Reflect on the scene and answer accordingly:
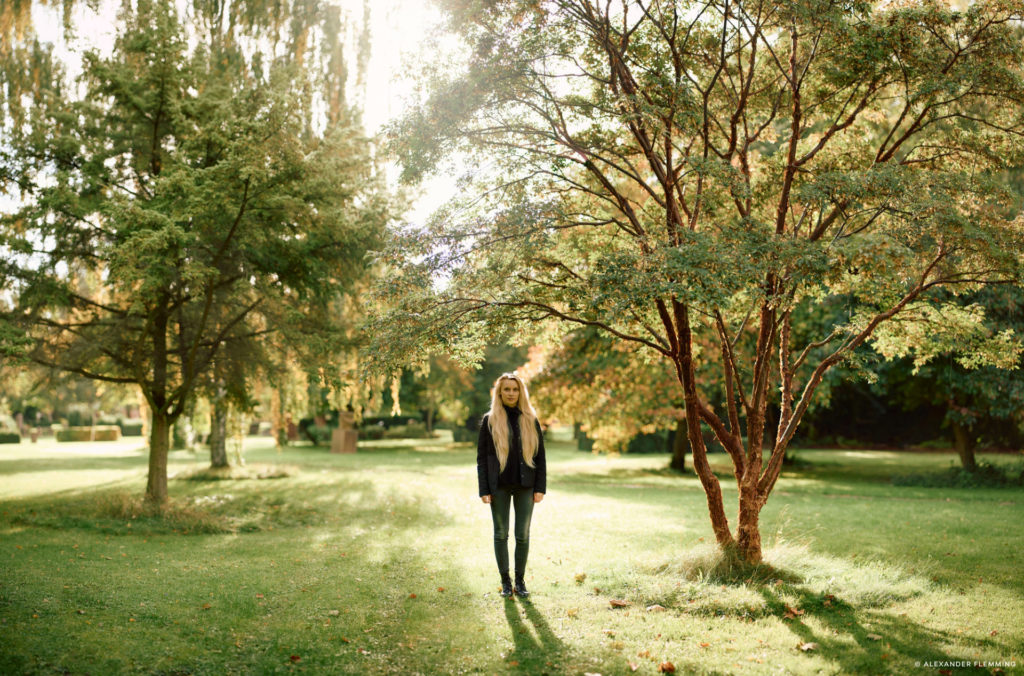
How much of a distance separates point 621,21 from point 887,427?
32.5 metres

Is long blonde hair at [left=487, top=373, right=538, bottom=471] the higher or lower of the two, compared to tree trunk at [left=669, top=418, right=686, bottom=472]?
higher

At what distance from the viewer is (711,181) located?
6867mm

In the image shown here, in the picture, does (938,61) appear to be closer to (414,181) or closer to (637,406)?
(414,181)

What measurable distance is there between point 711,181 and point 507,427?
3218 millimetres

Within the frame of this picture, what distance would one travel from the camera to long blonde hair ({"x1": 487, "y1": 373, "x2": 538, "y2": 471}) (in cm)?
594

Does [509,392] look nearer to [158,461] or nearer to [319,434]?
[158,461]

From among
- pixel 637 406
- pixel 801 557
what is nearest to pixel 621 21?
pixel 801 557

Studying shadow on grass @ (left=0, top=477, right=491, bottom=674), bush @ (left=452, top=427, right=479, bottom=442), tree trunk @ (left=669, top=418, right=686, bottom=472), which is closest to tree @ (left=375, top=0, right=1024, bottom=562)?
shadow on grass @ (left=0, top=477, right=491, bottom=674)

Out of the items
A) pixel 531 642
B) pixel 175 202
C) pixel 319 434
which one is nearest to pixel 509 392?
pixel 531 642

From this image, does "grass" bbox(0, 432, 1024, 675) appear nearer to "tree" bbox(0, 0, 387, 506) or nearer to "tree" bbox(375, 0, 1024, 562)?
"tree" bbox(375, 0, 1024, 562)

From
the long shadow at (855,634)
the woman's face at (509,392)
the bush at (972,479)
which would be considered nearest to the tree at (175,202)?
the woman's face at (509,392)

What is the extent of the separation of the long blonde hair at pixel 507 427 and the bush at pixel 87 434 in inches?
1454

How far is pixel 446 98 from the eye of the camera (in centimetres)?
612

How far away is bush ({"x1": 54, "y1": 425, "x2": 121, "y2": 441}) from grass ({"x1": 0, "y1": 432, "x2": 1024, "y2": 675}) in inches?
1050
